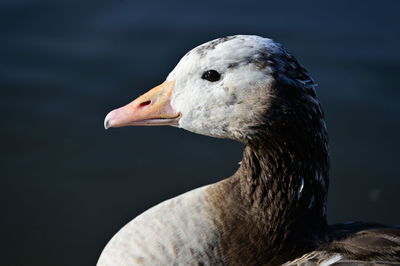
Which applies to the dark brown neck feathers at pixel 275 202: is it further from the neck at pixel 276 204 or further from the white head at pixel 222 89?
the white head at pixel 222 89

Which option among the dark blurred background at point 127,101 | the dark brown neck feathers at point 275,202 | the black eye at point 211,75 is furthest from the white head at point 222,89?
the dark blurred background at point 127,101

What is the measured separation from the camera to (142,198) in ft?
13.3

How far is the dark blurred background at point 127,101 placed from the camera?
3982 millimetres

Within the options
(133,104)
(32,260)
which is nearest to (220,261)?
(133,104)

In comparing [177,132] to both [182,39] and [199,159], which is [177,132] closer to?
[199,159]

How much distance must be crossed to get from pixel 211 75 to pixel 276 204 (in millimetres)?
621

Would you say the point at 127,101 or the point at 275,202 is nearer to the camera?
the point at 275,202

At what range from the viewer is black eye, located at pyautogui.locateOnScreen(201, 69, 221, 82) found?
2461 mm

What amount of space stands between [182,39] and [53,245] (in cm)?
194

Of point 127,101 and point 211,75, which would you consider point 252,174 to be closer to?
point 211,75

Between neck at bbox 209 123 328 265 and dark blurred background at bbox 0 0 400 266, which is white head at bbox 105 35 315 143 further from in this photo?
dark blurred background at bbox 0 0 400 266

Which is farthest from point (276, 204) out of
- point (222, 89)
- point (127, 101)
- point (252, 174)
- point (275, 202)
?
point (127, 101)

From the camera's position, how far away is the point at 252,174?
270 centimetres

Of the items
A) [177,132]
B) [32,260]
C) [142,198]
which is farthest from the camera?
[177,132]
